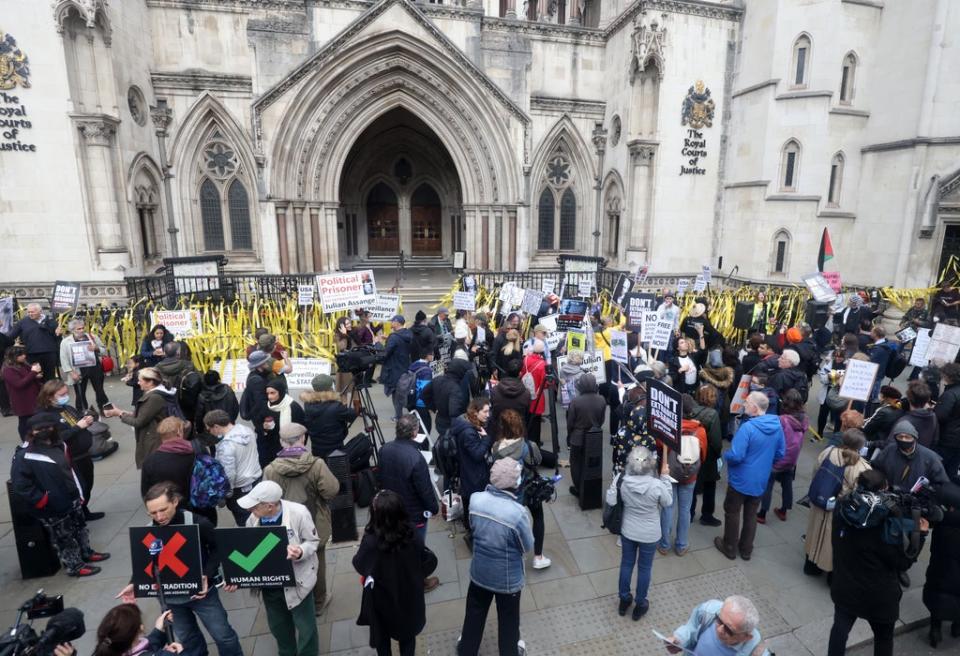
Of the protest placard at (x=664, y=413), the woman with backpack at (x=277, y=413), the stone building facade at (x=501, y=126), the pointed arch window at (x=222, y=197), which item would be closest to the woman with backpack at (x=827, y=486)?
the protest placard at (x=664, y=413)

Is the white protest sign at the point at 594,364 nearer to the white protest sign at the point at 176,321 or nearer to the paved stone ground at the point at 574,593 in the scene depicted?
the paved stone ground at the point at 574,593

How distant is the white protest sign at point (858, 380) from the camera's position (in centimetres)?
642

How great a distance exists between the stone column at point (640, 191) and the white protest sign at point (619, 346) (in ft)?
39.7

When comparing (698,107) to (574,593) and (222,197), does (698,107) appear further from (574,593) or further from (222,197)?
(574,593)

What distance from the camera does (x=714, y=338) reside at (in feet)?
30.5

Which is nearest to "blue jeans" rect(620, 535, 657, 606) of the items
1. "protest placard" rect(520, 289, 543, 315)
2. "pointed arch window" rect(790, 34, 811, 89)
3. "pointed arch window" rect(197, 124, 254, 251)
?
"protest placard" rect(520, 289, 543, 315)

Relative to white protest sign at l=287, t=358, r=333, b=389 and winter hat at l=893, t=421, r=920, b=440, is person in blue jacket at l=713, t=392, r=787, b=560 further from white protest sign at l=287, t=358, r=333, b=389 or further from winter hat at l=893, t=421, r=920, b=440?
white protest sign at l=287, t=358, r=333, b=389

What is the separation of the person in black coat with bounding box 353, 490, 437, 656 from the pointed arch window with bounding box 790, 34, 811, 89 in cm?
1967

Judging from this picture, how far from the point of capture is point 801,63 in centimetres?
1680

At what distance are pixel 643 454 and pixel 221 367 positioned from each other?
700cm

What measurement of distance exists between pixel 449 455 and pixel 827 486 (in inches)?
139

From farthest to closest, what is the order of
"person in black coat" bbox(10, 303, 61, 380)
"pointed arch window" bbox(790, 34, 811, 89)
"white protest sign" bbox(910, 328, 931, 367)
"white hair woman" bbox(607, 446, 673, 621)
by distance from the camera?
"pointed arch window" bbox(790, 34, 811, 89)
"person in black coat" bbox(10, 303, 61, 380)
"white protest sign" bbox(910, 328, 931, 367)
"white hair woman" bbox(607, 446, 673, 621)

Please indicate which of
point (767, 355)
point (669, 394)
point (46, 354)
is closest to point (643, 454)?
point (669, 394)

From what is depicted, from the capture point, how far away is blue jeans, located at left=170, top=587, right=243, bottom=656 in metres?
3.70
